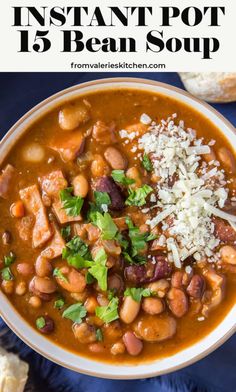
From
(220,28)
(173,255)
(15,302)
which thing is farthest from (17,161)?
(220,28)

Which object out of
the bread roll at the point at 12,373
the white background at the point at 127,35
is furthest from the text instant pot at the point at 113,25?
the bread roll at the point at 12,373

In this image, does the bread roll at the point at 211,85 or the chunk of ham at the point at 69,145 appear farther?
the bread roll at the point at 211,85

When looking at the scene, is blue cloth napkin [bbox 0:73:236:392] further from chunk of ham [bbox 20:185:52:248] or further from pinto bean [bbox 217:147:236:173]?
chunk of ham [bbox 20:185:52:248]

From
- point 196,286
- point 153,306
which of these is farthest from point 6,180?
point 196,286

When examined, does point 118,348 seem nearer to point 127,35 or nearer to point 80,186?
point 80,186

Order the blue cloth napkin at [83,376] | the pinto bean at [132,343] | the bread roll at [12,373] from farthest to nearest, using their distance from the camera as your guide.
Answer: the blue cloth napkin at [83,376], the bread roll at [12,373], the pinto bean at [132,343]

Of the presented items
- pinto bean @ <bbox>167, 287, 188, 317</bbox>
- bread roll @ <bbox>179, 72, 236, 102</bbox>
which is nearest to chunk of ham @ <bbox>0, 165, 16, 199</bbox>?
pinto bean @ <bbox>167, 287, 188, 317</bbox>

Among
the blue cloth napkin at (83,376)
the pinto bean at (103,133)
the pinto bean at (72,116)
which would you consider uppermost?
the pinto bean at (72,116)

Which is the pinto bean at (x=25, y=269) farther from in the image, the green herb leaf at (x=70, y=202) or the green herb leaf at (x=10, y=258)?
the green herb leaf at (x=70, y=202)
